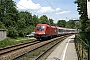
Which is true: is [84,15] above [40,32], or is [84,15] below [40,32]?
above

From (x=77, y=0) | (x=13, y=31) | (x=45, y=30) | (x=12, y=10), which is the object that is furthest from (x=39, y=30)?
(x=12, y=10)

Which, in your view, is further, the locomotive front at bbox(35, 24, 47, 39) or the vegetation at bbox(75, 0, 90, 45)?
the locomotive front at bbox(35, 24, 47, 39)

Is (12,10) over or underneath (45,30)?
over

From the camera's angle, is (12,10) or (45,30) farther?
(12,10)

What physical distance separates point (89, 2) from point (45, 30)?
3247cm

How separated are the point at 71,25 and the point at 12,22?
100 metres

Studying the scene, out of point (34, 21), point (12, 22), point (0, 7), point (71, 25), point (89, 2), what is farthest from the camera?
point (71, 25)

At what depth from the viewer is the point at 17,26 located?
217 feet

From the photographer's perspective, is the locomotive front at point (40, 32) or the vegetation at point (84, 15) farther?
the locomotive front at point (40, 32)

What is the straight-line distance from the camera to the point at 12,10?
221 ft

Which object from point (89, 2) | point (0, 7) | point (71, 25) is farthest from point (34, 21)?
point (89, 2)

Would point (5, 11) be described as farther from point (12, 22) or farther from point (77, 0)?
point (77, 0)

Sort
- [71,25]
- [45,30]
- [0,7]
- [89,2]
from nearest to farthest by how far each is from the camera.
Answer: [89,2]
[45,30]
[0,7]
[71,25]

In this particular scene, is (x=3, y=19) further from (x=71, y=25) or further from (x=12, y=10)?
(x=71, y=25)
